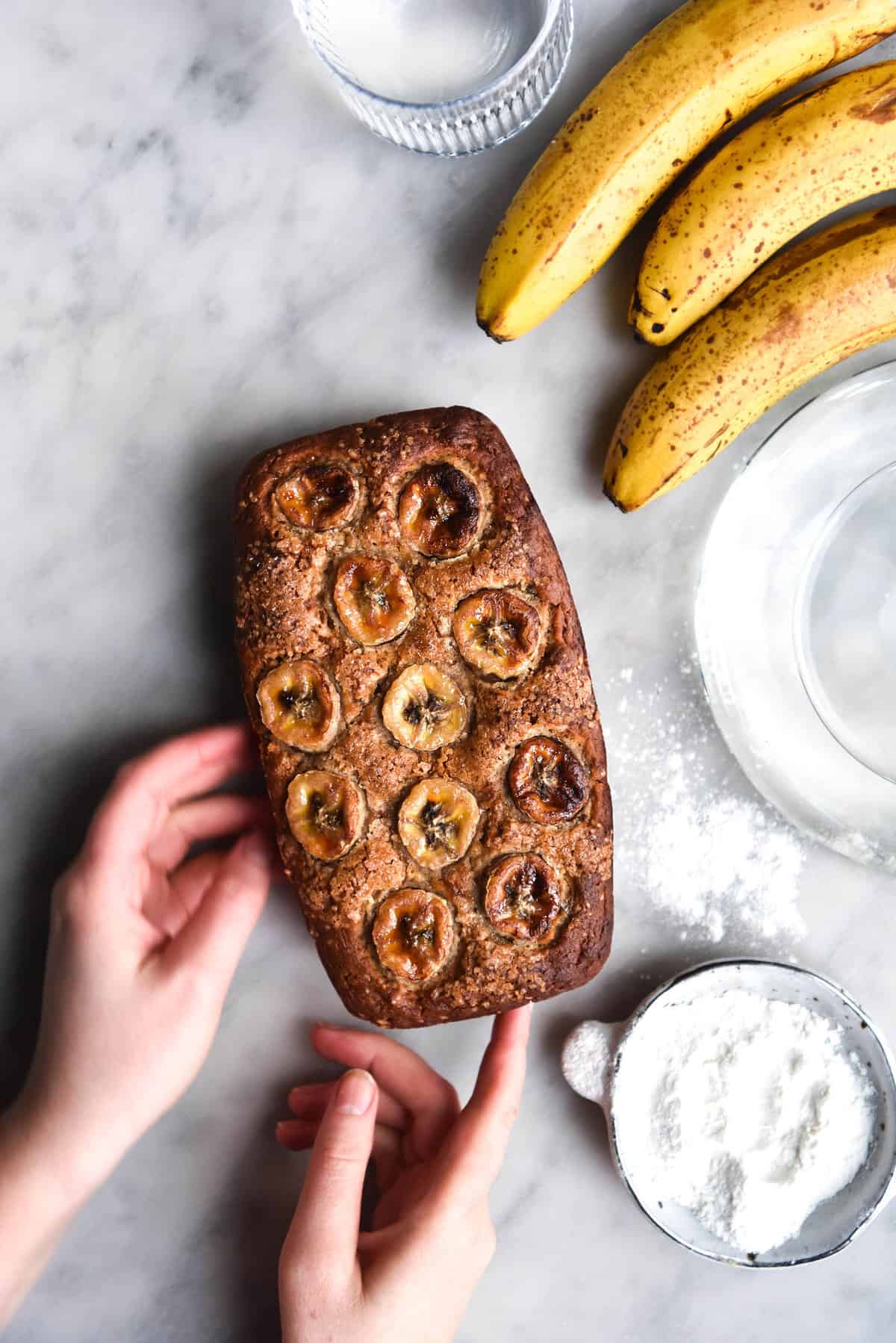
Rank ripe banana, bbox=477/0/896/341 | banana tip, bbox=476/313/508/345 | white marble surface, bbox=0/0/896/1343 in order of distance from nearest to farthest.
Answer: ripe banana, bbox=477/0/896/341 < banana tip, bbox=476/313/508/345 < white marble surface, bbox=0/0/896/1343

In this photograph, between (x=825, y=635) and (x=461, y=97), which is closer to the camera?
(x=461, y=97)

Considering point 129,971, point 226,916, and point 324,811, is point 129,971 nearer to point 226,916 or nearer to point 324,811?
point 226,916

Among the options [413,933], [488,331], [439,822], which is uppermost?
[488,331]

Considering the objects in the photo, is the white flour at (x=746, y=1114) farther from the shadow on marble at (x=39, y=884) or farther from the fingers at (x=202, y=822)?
the shadow on marble at (x=39, y=884)

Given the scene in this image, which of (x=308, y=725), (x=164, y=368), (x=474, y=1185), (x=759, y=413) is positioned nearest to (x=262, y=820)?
(x=308, y=725)

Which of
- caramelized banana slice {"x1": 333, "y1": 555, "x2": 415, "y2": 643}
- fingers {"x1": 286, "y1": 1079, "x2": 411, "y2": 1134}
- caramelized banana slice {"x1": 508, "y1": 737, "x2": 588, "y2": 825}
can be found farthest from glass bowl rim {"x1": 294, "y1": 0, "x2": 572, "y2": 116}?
fingers {"x1": 286, "y1": 1079, "x2": 411, "y2": 1134}

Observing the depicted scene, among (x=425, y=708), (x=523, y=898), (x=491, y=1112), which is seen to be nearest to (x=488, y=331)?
(x=425, y=708)

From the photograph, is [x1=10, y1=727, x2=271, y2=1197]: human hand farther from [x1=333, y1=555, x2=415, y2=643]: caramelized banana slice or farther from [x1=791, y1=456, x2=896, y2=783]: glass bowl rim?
[x1=791, y1=456, x2=896, y2=783]: glass bowl rim
